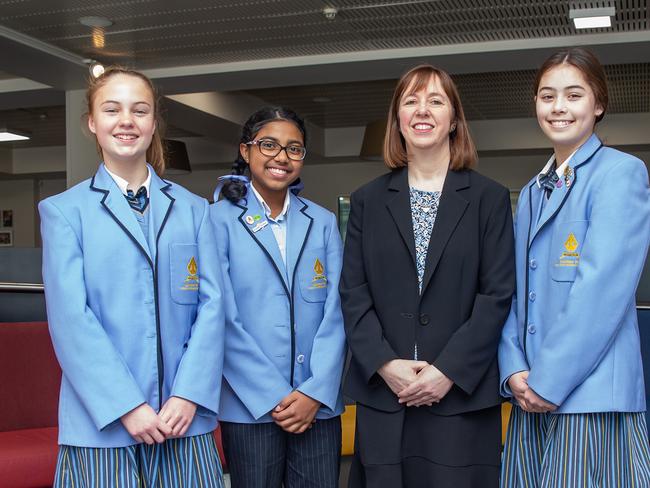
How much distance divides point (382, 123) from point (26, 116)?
19.5 ft

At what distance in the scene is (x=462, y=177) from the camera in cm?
233

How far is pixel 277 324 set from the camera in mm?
2426

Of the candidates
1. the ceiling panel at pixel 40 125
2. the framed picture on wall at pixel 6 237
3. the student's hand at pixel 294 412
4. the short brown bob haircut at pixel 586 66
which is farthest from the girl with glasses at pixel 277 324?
the framed picture on wall at pixel 6 237

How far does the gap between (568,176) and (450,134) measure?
1.42ft

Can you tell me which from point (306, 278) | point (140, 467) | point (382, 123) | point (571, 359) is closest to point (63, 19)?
point (382, 123)

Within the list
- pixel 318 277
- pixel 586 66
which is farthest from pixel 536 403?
pixel 586 66

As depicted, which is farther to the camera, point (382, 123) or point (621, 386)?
point (382, 123)

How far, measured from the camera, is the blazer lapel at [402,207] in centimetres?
228

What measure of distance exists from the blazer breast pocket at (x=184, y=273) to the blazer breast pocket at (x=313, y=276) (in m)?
0.42

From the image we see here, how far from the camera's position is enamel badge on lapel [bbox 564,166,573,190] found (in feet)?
7.00

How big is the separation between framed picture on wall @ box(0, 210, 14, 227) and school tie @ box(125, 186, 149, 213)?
1623cm

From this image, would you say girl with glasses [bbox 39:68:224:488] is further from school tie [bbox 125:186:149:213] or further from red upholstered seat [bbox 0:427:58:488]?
red upholstered seat [bbox 0:427:58:488]

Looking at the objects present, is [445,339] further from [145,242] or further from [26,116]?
[26,116]

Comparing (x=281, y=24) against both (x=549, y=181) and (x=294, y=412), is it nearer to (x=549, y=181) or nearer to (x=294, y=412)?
(x=549, y=181)
